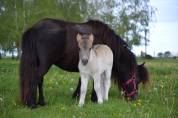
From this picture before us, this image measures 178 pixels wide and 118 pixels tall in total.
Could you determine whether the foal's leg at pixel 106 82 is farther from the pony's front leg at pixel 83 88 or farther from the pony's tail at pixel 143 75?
the pony's tail at pixel 143 75

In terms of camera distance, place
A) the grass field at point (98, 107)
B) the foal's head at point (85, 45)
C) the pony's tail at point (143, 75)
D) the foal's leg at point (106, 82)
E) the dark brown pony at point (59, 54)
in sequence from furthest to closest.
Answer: the pony's tail at point (143, 75)
the foal's leg at point (106, 82)
the dark brown pony at point (59, 54)
the foal's head at point (85, 45)
the grass field at point (98, 107)

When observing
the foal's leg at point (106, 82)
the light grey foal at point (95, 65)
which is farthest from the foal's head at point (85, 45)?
the foal's leg at point (106, 82)

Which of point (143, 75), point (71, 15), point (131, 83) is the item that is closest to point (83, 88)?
point (131, 83)

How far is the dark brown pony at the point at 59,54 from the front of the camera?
1076cm

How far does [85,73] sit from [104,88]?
3.43 ft

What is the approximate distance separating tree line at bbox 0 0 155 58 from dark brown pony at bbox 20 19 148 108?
4166 centimetres

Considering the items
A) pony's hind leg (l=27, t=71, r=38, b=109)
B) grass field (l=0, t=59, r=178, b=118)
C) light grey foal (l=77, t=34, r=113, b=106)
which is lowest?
grass field (l=0, t=59, r=178, b=118)

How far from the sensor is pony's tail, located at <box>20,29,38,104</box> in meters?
10.6

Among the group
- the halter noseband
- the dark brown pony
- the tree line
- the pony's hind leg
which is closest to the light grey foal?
the dark brown pony

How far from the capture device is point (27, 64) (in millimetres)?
10766

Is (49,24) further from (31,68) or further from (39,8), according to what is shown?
(39,8)

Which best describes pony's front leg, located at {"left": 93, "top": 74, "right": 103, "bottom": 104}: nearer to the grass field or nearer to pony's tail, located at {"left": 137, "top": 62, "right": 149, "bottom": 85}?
the grass field

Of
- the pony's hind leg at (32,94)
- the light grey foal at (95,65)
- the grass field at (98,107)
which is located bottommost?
the grass field at (98,107)

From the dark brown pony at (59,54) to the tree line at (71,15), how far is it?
41.7 metres
